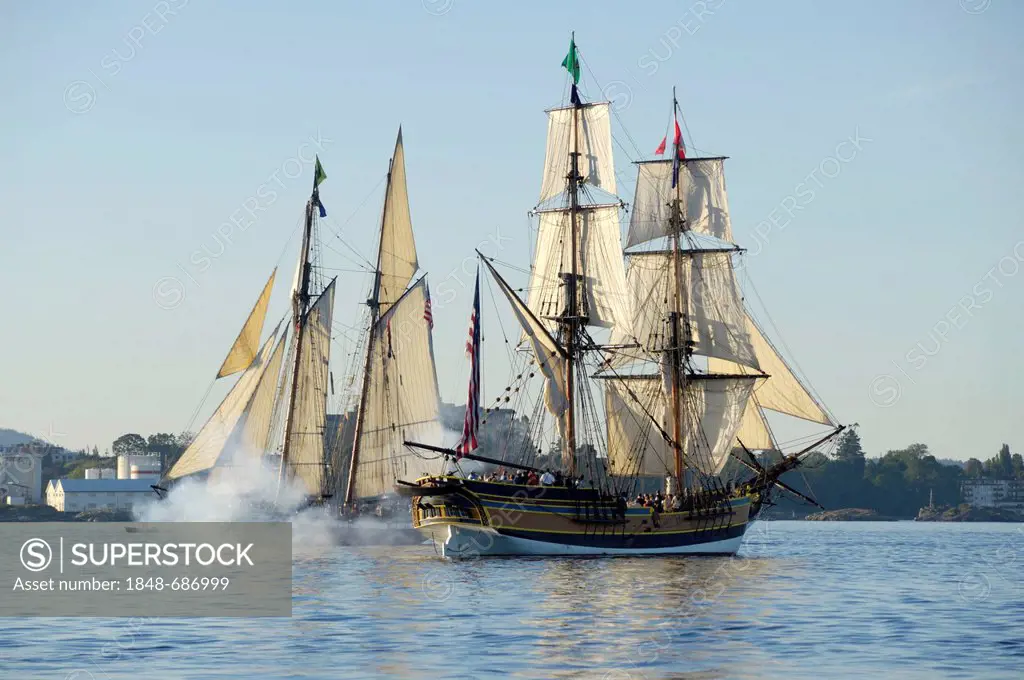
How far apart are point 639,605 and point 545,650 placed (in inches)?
563

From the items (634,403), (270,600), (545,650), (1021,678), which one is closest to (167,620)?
(270,600)

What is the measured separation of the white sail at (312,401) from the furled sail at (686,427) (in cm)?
2216

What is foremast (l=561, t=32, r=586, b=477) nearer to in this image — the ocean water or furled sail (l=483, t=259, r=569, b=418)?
furled sail (l=483, t=259, r=569, b=418)

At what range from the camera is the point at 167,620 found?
53.5 metres

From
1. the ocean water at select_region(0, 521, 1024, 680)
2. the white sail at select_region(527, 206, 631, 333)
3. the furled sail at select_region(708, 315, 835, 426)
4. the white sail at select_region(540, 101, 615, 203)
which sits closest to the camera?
the ocean water at select_region(0, 521, 1024, 680)

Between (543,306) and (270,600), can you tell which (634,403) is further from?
(270,600)

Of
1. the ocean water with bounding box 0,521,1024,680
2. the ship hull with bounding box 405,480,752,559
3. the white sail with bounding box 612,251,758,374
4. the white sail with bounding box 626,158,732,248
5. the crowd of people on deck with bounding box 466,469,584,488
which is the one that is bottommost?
the ocean water with bounding box 0,521,1024,680

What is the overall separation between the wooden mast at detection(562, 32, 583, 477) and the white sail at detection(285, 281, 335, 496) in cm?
2377

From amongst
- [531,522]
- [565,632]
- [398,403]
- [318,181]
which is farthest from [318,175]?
[565,632]

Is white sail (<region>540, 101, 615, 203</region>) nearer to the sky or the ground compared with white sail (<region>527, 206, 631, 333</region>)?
nearer to the sky

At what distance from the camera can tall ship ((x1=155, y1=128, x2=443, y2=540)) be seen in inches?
4301

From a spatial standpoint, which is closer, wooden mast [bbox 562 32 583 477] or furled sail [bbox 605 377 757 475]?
wooden mast [bbox 562 32 583 477]

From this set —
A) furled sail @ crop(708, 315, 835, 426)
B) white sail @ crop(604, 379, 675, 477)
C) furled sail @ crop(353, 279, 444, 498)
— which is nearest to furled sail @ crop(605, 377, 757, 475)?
white sail @ crop(604, 379, 675, 477)

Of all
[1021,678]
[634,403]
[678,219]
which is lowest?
[1021,678]
